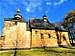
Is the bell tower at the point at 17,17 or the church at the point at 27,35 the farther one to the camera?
the bell tower at the point at 17,17

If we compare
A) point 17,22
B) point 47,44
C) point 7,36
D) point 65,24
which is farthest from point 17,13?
point 65,24

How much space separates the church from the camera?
103 feet

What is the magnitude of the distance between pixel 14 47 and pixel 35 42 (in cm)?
415

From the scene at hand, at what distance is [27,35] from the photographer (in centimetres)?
3209

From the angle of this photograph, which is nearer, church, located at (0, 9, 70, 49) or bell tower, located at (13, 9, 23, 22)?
church, located at (0, 9, 70, 49)

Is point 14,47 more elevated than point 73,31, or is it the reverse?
point 73,31

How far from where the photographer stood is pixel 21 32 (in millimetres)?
31953

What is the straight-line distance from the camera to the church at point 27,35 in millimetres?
31269

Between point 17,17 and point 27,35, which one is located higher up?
point 17,17

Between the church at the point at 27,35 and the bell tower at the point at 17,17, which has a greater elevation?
the bell tower at the point at 17,17

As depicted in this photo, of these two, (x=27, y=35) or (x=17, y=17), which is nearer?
(x=27, y=35)

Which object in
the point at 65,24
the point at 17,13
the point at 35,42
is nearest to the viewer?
the point at 35,42

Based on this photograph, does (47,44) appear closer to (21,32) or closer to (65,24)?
(21,32)

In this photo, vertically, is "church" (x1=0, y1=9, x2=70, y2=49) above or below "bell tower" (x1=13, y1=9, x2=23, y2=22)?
below
